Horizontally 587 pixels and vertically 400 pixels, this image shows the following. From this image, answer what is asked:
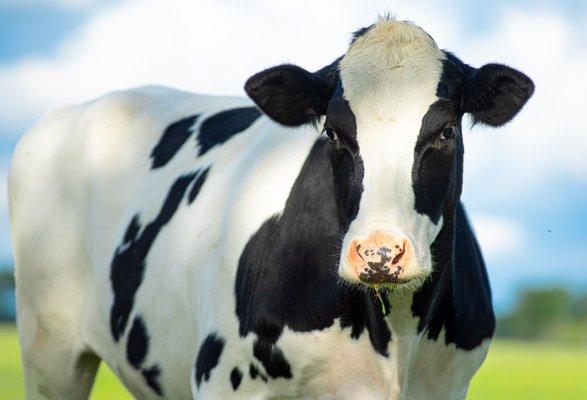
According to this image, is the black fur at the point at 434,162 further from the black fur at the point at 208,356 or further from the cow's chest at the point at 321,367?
the black fur at the point at 208,356

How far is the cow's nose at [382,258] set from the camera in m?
4.48

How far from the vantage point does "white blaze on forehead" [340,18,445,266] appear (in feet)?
15.5

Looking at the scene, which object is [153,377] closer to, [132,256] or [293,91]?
[132,256]

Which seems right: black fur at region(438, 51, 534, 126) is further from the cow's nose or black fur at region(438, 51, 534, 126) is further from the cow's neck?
the cow's nose

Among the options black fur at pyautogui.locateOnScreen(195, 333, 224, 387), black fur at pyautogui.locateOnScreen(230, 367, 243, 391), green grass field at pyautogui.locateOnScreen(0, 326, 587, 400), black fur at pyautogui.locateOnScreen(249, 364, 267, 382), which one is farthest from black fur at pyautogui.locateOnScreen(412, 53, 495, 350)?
green grass field at pyautogui.locateOnScreen(0, 326, 587, 400)

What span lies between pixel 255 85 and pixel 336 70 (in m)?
A: 0.40

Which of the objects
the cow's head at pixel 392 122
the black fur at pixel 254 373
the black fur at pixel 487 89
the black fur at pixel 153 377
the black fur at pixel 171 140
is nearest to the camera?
the cow's head at pixel 392 122

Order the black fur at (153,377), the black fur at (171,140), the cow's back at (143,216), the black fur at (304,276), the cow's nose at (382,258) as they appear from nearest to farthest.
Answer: the cow's nose at (382,258) < the black fur at (304,276) < the cow's back at (143,216) < the black fur at (153,377) < the black fur at (171,140)

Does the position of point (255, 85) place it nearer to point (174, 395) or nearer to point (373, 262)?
point (373, 262)

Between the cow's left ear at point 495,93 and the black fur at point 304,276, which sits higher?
the cow's left ear at point 495,93

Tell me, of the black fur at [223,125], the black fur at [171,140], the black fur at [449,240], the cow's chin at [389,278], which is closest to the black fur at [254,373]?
the black fur at [449,240]

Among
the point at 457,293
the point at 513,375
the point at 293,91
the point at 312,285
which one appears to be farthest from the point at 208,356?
the point at 513,375

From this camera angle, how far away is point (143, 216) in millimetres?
7125

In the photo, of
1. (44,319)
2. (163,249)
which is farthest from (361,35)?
(44,319)
